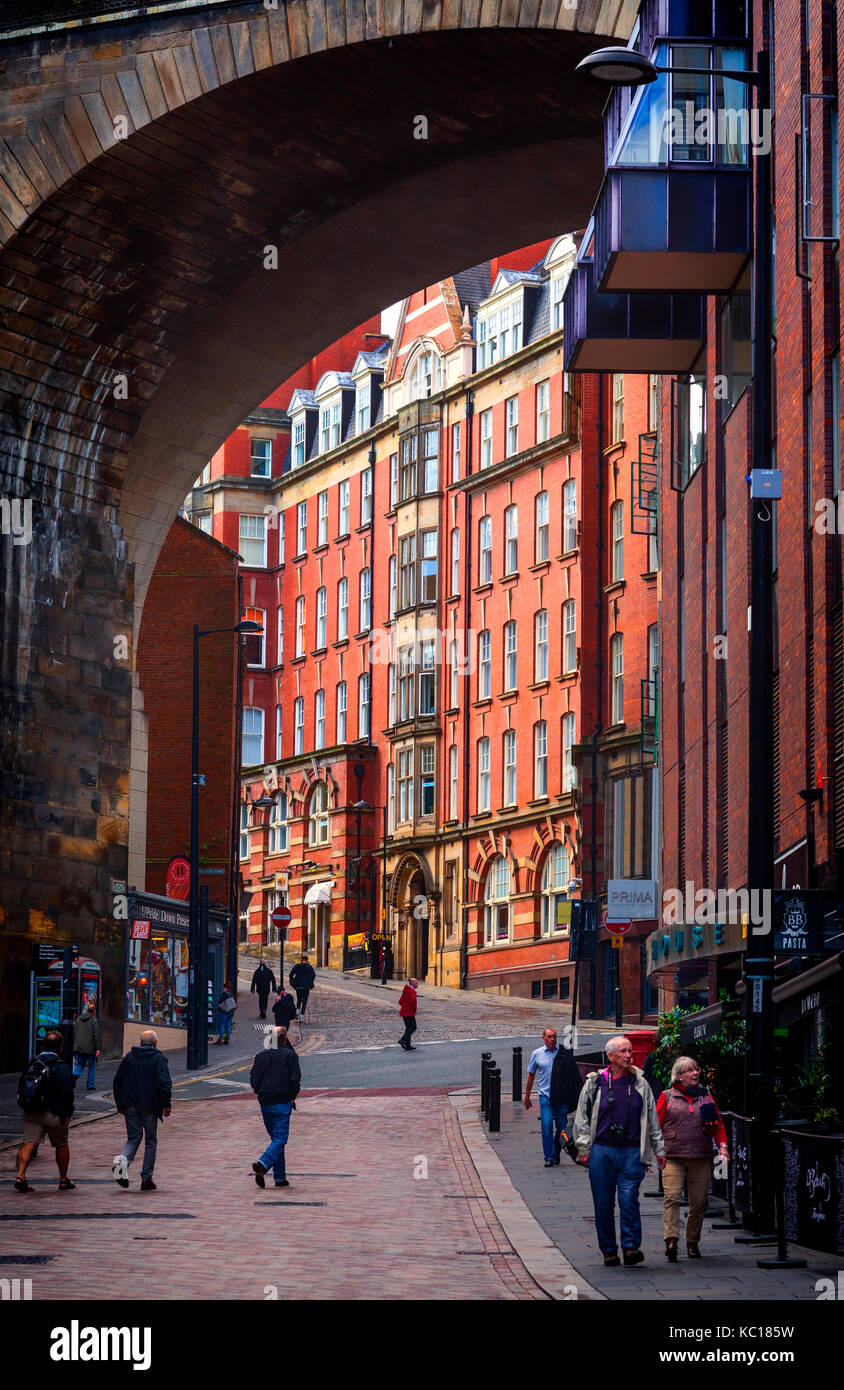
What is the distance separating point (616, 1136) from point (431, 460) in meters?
64.5

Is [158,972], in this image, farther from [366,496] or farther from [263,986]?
[366,496]

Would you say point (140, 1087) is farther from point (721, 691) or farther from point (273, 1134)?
point (721, 691)

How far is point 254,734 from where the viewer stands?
91875 millimetres

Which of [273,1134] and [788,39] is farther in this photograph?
[788,39]

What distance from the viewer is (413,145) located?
3566 cm

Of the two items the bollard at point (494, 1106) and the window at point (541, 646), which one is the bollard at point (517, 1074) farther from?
the window at point (541, 646)

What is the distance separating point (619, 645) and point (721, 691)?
31500 mm

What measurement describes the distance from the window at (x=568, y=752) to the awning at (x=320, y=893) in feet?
54.6

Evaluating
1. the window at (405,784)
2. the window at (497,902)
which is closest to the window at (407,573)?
the window at (405,784)

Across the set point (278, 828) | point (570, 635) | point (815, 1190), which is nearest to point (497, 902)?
Answer: point (570, 635)
